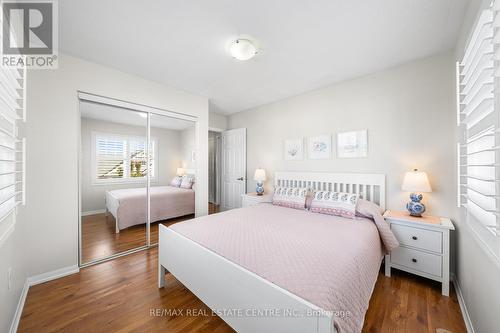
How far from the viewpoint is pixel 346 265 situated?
1.21m

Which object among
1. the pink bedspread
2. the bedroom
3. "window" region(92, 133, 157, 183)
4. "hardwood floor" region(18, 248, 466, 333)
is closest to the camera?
the pink bedspread

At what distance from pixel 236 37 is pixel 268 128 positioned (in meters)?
2.09

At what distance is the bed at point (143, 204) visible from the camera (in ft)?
8.77

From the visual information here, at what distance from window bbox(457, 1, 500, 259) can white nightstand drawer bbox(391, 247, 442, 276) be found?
0.64m

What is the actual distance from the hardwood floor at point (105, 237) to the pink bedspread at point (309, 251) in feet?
4.64

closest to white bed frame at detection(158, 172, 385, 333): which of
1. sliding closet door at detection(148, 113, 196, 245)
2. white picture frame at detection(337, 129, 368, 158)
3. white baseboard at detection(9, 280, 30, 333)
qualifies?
white baseboard at detection(9, 280, 30, 333)

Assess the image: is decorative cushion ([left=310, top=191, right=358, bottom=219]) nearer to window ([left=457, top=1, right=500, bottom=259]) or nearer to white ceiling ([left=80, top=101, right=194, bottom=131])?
window ([left=457, top=1, right=500, bottom=259])

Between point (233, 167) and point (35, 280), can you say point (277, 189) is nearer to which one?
point (233, 167)

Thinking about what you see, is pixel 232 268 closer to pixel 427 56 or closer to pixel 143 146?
pixel 143 146

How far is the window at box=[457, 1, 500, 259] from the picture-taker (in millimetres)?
968

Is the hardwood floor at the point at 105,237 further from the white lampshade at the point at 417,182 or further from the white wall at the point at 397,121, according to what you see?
the white lampshade at the point at 417,182

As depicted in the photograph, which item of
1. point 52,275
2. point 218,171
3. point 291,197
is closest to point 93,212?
point 52,275

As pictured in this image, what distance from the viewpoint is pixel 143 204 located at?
9.42 feet

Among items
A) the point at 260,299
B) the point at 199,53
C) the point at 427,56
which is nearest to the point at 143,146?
the point at 199,53
